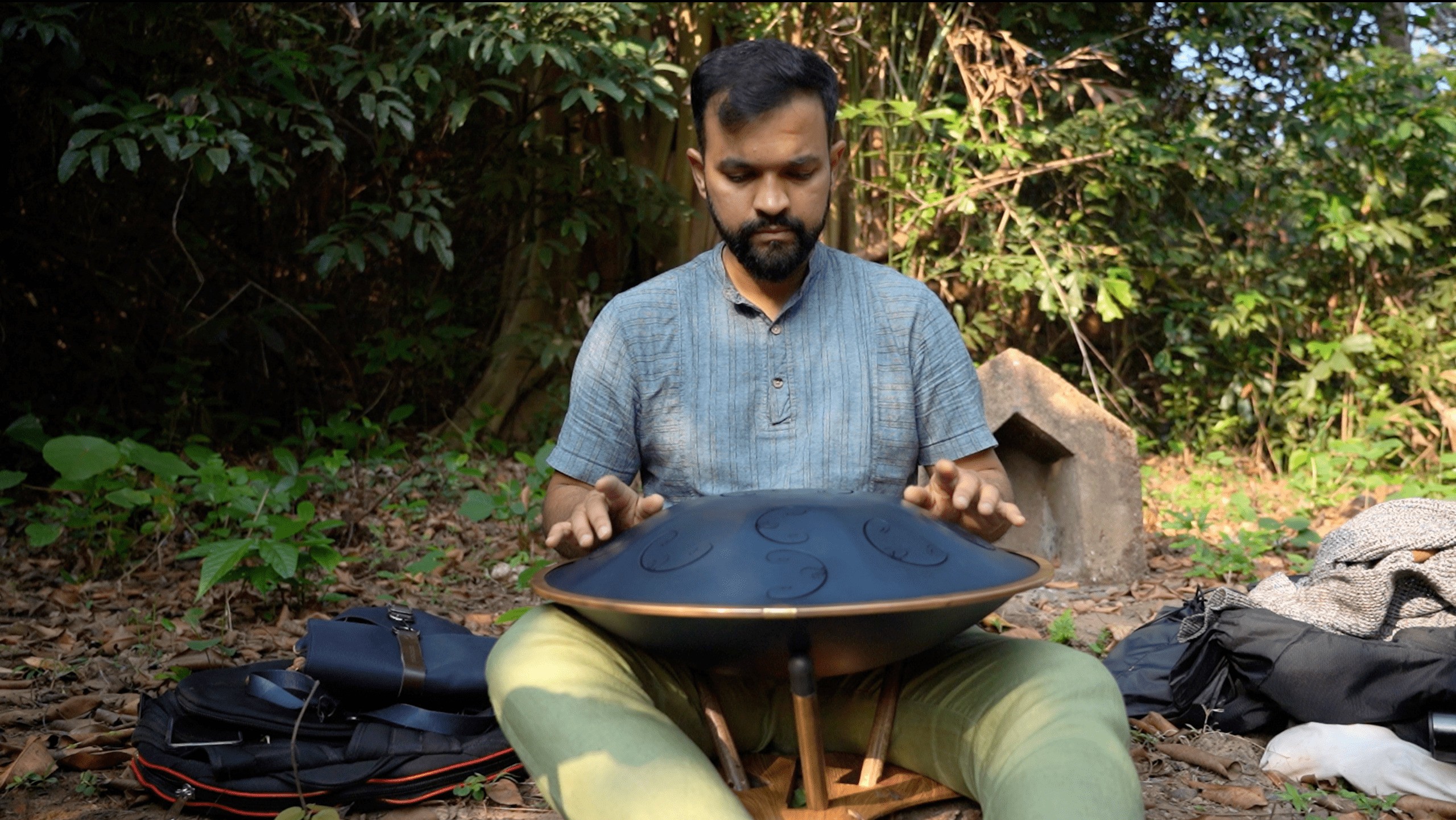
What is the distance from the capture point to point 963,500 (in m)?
1.49

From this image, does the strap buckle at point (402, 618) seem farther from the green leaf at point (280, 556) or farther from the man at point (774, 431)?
the green leaf at point (280, 556)

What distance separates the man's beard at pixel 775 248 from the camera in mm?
1819

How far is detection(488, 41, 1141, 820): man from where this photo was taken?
1511mm

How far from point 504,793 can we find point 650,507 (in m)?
0.67

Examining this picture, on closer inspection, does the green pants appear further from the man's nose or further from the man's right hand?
the man's nose

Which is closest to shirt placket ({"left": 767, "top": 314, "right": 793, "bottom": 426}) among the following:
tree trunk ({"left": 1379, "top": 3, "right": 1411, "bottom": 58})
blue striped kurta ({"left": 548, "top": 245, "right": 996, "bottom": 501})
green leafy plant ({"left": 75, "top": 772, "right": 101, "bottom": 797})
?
blue striped kurta ({"left": 548, "top": 245, "right": 996, "bottom": 501})

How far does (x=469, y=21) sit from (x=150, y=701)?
2643 mm

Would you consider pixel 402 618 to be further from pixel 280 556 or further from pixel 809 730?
pixel 809 730

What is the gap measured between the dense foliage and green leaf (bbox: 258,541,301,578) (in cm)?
113

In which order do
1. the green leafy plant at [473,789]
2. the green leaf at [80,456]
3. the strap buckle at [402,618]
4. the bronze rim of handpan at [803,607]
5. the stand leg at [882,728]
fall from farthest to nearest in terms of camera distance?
the green leaf at [80,456]
the strap buckle at [402,618]
the green leafy plant at [473,789]
the stand leg at [882,728]
the bronze rim of handpan at [803,607]

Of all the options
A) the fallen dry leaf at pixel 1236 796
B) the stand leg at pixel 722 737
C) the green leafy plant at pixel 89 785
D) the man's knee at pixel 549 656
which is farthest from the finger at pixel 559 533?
the fallen dry leaf at pixel 1236 796

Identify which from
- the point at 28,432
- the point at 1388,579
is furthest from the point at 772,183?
the point at 28,432

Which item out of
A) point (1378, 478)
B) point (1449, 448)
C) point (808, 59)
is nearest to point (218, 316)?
point (808, 59)

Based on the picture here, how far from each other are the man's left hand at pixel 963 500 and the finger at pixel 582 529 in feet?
1.39
